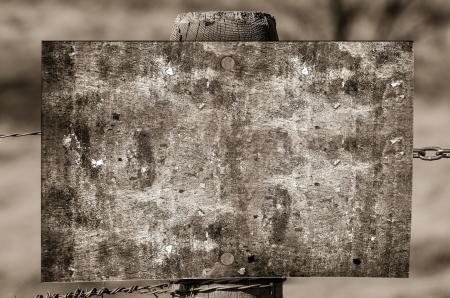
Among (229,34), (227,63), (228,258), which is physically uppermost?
(229,34)

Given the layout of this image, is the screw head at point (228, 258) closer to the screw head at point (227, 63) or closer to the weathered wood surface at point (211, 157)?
the weathered wood surface at point (211, 157)

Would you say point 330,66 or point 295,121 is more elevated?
point 330,66

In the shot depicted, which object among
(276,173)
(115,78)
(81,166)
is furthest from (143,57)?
(276,173)

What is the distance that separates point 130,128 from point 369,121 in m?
0.80

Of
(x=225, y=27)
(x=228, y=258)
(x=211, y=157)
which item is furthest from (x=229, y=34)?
(x=228, y=258)

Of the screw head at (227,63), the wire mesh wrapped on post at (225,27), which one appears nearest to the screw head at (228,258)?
the screw head at (227,63)

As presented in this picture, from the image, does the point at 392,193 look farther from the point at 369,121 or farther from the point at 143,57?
the point at 143,57

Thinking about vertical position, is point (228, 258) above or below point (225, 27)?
below

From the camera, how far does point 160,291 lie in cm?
253

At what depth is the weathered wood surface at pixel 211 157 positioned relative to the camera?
2.40m

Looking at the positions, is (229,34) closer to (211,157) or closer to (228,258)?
(211,157)

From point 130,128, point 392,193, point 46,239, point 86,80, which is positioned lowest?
point 46,239

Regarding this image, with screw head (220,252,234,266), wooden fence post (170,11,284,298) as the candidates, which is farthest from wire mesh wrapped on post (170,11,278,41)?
screw head (220,252,234,266)

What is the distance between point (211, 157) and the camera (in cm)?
240
